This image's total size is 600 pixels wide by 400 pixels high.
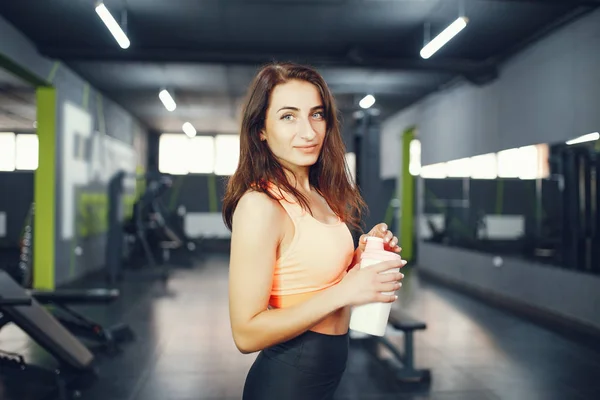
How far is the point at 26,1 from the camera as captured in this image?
472 centimetres

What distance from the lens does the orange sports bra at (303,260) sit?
95 cm

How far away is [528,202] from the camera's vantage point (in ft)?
19.0

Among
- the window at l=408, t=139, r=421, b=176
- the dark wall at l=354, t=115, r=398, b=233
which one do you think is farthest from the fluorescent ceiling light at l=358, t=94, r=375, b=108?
the dark wall at l=354, t=115, r=398, b=233

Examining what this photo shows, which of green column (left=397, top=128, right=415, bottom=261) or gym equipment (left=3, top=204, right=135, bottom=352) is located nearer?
gym equipment (left=3, top=204, right=135, bottom=352)

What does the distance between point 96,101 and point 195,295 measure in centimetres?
397

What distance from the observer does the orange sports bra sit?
95 cm

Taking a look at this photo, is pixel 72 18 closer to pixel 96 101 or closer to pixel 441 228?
pixel 96 101

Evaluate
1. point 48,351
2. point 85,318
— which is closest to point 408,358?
point 48,351

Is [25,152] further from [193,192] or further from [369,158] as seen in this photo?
[369,158]

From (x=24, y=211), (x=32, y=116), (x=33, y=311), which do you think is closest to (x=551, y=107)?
(x=33, y=311)

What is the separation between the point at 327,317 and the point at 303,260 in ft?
0.45

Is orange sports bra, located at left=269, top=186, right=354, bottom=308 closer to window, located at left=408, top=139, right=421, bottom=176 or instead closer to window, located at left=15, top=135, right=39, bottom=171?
window, located at left=408, top=139, right=421, bottom=176

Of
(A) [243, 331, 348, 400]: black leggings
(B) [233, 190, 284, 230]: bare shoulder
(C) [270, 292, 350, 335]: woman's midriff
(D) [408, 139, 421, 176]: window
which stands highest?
(D) [408, 139, 421, 176]: window

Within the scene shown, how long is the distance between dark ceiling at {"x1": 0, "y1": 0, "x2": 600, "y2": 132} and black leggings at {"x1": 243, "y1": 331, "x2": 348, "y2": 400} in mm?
4374
